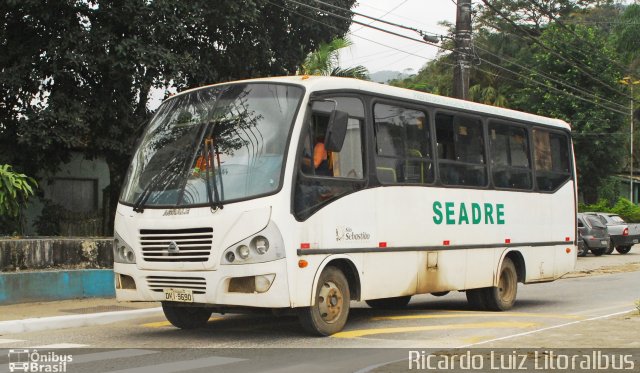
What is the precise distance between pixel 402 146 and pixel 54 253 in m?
6.24

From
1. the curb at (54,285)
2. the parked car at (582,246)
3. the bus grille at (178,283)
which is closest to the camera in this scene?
the bus grille at (178,283)

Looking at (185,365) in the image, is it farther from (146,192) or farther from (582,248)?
(582,248)

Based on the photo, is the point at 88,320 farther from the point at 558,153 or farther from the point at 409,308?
the point at 558,153

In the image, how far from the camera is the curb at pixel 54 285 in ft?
45.5

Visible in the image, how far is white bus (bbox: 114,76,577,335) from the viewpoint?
401 inches

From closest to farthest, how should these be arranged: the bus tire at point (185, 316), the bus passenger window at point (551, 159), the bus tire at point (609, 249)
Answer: the bus tire at point (185, 316)
the bus passenger window at point (551, 159)
the bus tire at point (609, 249)

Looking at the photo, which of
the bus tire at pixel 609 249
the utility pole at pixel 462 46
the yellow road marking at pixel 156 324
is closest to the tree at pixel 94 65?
the utility pole at pixel 462 46

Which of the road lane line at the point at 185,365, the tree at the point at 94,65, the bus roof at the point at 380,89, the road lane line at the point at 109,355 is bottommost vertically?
the road lane line at the point at 185,365

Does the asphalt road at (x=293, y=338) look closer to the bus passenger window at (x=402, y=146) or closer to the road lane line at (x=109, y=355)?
the road lane line at (x=109, y=355)

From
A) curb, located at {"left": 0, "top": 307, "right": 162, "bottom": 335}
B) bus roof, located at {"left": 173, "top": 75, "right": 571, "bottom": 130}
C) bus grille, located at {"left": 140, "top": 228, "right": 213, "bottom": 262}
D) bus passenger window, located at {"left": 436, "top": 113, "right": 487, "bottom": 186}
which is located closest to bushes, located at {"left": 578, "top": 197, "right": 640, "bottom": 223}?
bus roof, located at {"left": 173, "top": 75, "right": 571, "bottom": 130}

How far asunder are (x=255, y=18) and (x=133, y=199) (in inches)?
459

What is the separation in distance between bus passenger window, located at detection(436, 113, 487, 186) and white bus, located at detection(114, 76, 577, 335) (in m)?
0.03

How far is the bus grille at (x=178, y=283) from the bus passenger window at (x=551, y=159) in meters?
7.29

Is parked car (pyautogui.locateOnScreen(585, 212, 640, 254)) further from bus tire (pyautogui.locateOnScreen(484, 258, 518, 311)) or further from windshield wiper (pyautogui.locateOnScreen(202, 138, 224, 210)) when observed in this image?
windshield wiper (pyautogui.locateOnScreen(202, 138, 224, 210))
